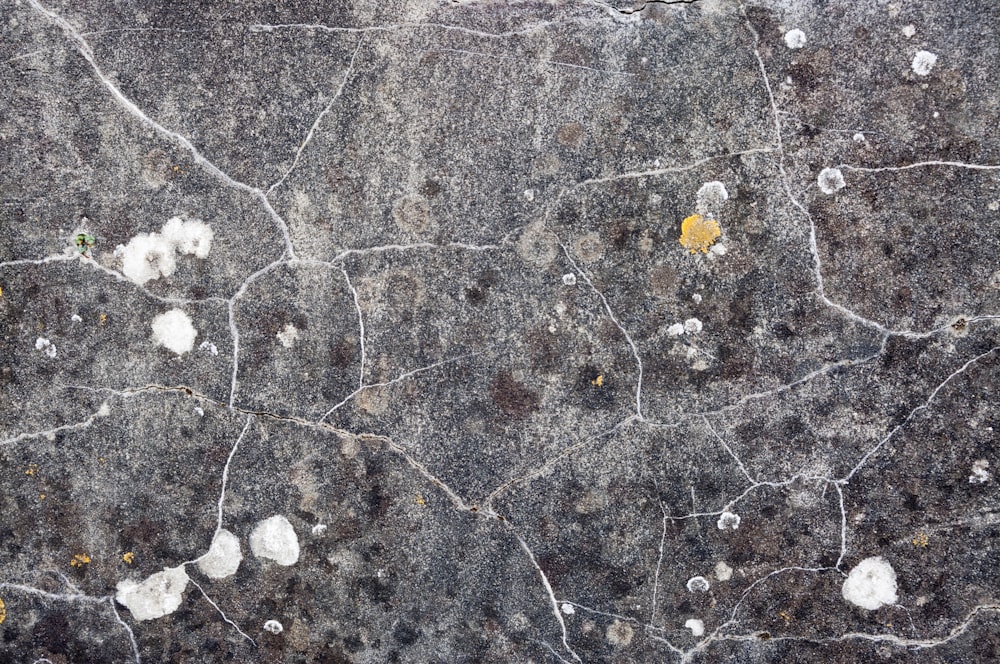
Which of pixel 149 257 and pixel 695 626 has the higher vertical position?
pixel 149 257

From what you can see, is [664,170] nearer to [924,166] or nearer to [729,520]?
[924,166]

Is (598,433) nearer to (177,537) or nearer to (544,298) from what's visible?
(544,298)

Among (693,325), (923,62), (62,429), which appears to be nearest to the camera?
(923,62)

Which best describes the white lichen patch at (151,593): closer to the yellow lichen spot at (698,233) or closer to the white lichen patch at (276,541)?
the white lichen patch at (276,541)

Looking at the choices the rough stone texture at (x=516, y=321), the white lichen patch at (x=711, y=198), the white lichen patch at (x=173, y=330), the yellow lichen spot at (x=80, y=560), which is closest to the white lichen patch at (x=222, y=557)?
the rough stone texture at (x=516, y=321)

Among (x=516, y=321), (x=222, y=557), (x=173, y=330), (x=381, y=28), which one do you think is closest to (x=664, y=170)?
(x=516, y=321)

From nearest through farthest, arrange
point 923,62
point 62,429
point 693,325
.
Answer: point 923,62, point 693,325, point 62,429

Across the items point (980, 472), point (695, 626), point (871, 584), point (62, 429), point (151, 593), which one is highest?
point (62, 429)

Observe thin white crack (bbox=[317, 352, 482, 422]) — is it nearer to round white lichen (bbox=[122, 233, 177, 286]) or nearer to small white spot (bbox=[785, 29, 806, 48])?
round white lichen (bbox=[122, 233, 177, 286])
